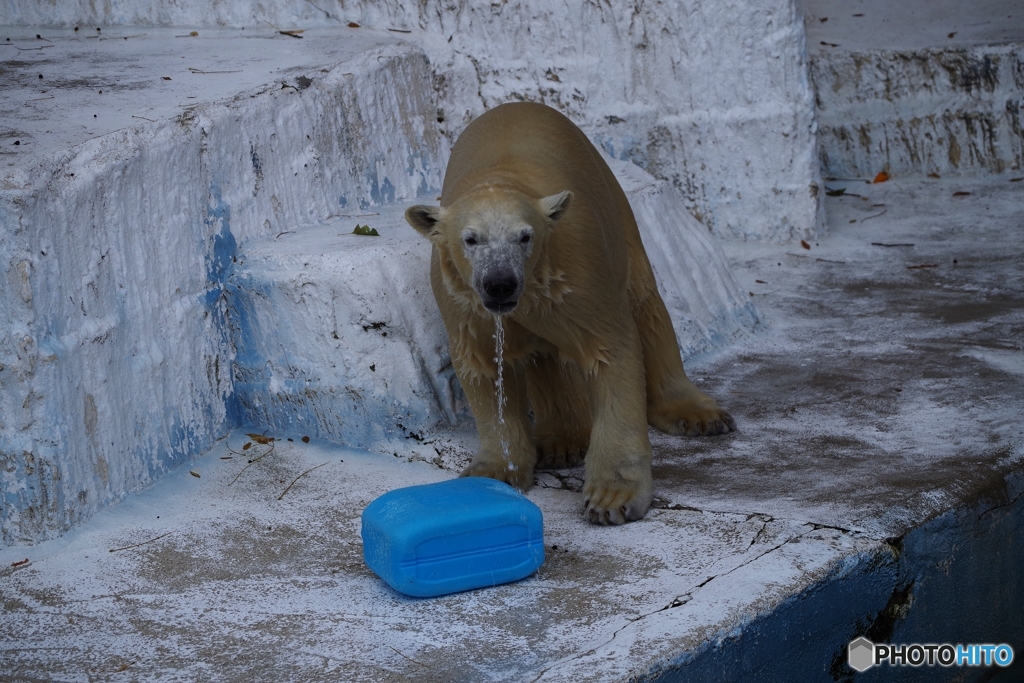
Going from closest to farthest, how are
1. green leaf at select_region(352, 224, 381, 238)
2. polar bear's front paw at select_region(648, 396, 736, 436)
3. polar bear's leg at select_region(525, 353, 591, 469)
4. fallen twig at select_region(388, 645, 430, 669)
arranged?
fallen twig at select_region(388, 645, 430, 669) < polar bear's leg at select_region(525, 353, 591, 469) < polar bear's front paw at select_region(648, 396, 736, 436) < green leaf at select_region(352, 224, 381, 238)

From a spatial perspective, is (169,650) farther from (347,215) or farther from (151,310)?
(347,215)

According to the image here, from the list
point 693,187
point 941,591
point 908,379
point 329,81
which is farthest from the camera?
point 693,187

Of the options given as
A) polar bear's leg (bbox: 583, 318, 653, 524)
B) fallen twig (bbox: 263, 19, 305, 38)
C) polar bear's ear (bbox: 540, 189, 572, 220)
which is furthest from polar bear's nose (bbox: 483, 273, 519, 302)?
fallen twig (bbox: 263, 19, 305, 38)

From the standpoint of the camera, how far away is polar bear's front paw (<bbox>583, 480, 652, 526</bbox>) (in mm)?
3521

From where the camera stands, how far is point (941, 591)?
3.51 meters

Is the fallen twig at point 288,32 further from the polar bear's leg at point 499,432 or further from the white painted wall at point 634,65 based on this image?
the polar bear's leg at point 499,432

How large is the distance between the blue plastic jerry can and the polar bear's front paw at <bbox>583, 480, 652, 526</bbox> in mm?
366

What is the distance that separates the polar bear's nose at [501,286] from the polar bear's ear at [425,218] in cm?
39

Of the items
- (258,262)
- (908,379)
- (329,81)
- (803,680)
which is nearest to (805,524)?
(803,680)

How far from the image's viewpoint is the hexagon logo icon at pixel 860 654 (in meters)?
3.29

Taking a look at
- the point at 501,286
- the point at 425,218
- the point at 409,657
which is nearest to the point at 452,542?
the point at 409,657

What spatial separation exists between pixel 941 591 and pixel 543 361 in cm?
151

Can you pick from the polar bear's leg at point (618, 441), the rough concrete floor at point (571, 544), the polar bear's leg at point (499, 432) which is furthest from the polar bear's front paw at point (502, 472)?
the polar bear's leg at point (618, 441)

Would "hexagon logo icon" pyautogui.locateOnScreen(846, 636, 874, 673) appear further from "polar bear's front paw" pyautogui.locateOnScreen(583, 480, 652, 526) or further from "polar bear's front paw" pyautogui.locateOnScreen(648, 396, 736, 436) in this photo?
"polar bear's front paw" pyautogui.locateOnScreen(648, 396, 736, 436)
